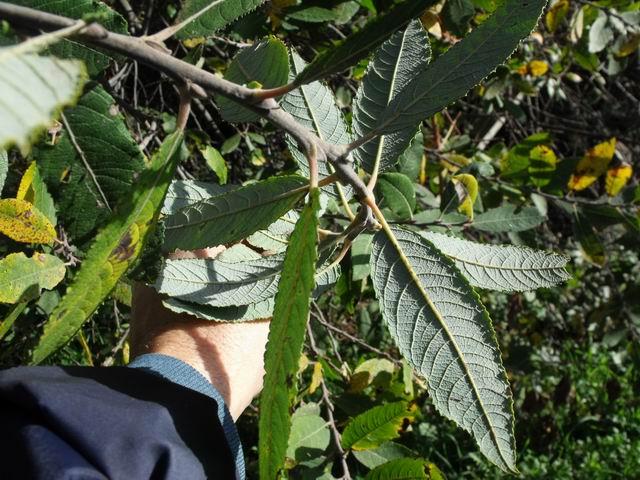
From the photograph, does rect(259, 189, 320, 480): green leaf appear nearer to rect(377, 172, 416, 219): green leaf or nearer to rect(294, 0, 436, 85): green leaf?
rect(294, 0, 436, 85): green leaf

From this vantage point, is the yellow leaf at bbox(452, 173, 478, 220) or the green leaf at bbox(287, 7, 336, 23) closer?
the yellow leaf at bbox(452, 173, 478, 220)

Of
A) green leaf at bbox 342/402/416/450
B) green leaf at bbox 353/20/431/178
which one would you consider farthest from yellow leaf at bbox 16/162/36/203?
green leaf at bbox 342/402/416/450

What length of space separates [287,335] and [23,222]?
0.61 m

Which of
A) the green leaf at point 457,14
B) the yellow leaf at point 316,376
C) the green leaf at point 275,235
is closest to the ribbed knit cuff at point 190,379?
the green leaf at point 275,235

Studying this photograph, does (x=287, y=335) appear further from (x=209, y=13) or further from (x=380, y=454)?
(x=380, y=454)

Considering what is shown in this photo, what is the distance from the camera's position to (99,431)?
99cm

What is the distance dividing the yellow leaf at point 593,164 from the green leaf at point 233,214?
1685 mm

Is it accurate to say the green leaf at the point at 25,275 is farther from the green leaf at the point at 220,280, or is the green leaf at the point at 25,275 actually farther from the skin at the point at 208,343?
the skin at the point at 208,343

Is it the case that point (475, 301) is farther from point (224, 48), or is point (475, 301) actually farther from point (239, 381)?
point (224, 48)

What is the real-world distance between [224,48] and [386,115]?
69.8 inches

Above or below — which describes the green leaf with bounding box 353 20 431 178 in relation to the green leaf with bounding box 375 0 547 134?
above

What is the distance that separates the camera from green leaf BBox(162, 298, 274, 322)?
1.13 metres

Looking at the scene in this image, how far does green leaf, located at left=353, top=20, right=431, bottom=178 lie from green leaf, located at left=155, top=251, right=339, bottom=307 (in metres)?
0.24

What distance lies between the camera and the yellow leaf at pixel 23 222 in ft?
3.71
